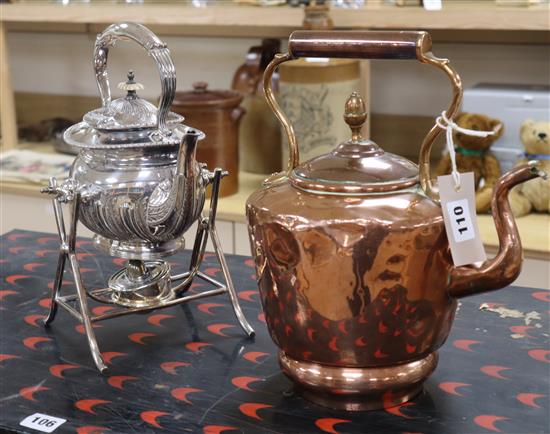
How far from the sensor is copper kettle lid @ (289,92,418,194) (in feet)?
2.96

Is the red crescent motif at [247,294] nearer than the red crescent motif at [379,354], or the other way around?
the red crescent motif at [379,354]

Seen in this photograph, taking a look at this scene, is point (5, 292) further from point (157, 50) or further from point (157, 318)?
point (157, 50)

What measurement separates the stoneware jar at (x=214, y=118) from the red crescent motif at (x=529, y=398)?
1387mm

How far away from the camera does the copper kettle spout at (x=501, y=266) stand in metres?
0.91

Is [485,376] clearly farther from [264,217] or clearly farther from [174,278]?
[174,278]

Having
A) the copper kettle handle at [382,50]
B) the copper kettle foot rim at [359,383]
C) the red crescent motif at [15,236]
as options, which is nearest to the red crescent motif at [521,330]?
the copper kettle foot rim at [359,383]

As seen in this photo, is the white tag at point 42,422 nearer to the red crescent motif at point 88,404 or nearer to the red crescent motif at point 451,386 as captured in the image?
the red crescent motif at point 88,404

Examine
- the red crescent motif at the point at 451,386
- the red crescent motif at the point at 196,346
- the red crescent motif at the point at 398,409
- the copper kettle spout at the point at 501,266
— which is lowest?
the red crescent motif at the point at 196,346

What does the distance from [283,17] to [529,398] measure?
60.5 inches

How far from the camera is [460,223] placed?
2.93 ft

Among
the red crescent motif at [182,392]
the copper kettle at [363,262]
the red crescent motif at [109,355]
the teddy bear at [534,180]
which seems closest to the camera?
the copper kettle at [363,262]

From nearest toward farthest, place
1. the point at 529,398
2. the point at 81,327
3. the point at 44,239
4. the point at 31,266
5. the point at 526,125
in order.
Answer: the point at 529,398, the point at 81,327, the point at 31,266, the point at 44,239, the point at 526,125

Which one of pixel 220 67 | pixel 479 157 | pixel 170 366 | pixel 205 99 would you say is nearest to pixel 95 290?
pixel 170 366

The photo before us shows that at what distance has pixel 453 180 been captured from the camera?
912 mm
